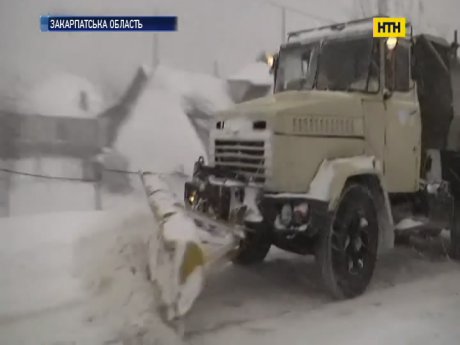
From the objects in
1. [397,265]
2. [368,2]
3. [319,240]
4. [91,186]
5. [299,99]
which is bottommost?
[397,265]

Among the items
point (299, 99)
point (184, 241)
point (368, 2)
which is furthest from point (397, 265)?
point (184, 241)

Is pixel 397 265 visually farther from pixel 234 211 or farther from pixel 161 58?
pixel 161 58

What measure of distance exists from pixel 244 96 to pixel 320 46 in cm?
67

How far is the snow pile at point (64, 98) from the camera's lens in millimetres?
2666

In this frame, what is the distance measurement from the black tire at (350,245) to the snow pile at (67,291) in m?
1.09

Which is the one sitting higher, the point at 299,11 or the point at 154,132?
the point at 299,11

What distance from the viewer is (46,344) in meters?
2.54

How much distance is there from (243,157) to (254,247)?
2.39 ft

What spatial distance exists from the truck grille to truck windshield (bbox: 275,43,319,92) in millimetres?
761

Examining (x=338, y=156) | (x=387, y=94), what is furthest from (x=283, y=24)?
(x=338, y=156)

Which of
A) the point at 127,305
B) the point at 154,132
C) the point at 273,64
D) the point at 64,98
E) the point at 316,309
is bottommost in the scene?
the point at 316,309

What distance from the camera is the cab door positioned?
144 inches

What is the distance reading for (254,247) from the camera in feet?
12.1

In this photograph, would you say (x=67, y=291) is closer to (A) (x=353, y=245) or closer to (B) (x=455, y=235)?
(A) (x=353, y=245)
